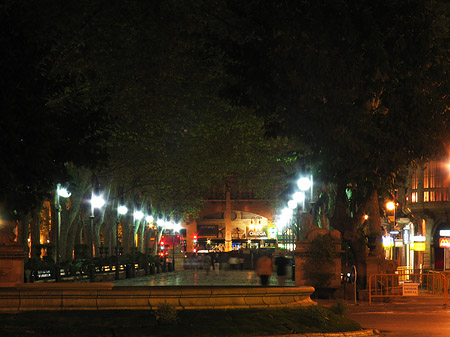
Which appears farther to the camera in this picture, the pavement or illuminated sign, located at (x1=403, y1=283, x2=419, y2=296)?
illuminated sign, located at (x1=403, y1=283, x2=419, y2=296)

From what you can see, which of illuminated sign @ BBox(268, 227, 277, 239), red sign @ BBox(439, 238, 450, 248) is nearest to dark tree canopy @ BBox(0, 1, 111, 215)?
red sign @ BBox(439, 238, 450, 248)

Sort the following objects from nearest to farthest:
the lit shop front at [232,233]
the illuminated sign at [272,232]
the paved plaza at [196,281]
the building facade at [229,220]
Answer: the paved plaza at [196,281] → the lit shop front at [232,233] → the building facade at [229,220] → the illuminated sign at [272,232]

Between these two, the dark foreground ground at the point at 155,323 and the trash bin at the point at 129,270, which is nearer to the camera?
the dark foreground ground at the point at 155,323

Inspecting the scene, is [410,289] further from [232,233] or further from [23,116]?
[232,233]

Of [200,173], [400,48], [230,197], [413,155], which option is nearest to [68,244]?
[200,173]

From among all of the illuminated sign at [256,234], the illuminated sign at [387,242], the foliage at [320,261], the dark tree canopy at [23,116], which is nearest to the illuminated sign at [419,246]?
the illuminated sign at [387,242]

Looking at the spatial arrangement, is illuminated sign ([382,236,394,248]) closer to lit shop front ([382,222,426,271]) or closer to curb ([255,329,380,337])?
lit shop front ([382,222,426,271])

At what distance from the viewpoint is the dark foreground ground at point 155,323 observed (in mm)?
16047

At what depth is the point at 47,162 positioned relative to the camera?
684 inches

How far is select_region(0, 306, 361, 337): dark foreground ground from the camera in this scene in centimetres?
1605

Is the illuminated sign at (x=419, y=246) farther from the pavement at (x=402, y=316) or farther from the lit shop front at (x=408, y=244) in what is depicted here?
the pavement at (x=402, y=316)

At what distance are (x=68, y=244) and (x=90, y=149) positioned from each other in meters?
30.5

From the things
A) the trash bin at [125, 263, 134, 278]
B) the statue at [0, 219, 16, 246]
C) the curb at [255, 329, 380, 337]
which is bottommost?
the trash bin at [125, 263, 134, 278]

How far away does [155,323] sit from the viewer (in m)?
16.6
